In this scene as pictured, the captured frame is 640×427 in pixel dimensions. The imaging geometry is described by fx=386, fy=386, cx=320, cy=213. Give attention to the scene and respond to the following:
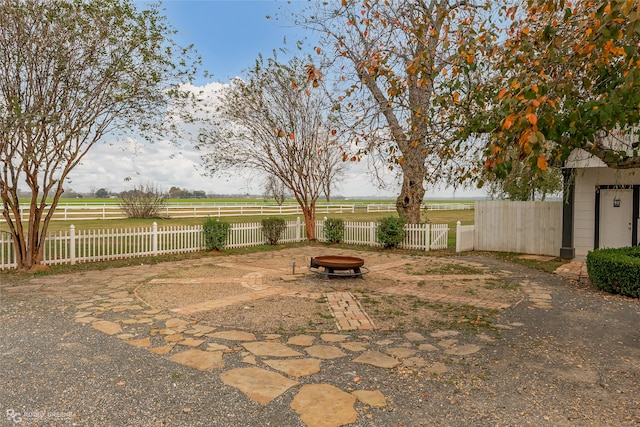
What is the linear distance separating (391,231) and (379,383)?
10434 mm

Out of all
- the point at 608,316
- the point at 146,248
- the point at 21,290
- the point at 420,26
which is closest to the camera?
the point at 420,26

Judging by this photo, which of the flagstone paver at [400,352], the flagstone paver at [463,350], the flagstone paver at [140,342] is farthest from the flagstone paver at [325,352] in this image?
the flagstone paver at [140,342]

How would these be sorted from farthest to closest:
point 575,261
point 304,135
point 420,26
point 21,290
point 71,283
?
point 304,135
point 575,261
point 71,283
point 21,290
point 420,26

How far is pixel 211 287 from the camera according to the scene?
761 cm

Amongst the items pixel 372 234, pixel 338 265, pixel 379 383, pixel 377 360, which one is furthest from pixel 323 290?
pixel 372 234

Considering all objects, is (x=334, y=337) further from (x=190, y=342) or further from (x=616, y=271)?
(x=616, y=271)

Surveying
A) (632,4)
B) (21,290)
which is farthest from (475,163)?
(21,290)

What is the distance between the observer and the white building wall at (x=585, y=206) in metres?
11.2

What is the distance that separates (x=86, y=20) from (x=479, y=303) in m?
10.1

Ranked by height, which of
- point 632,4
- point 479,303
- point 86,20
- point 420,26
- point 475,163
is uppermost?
point 86,20

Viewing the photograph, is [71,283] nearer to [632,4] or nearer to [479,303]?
[479,303]

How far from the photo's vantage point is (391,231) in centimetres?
1375

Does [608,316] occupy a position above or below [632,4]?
below

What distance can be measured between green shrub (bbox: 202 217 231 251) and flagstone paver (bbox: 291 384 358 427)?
1021 cm
